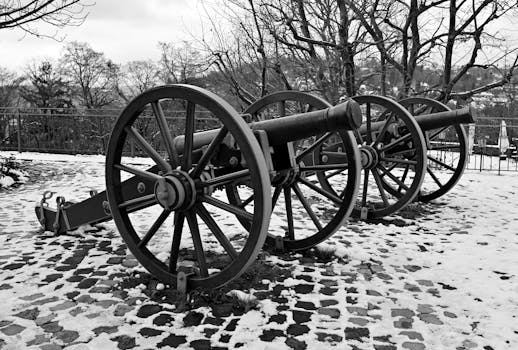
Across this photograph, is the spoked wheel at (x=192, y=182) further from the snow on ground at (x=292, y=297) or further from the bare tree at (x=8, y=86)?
the bare tree at (x=8, y=86)

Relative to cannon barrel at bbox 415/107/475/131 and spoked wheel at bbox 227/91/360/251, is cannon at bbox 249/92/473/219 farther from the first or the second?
spoked wheel at bbox 227/91/360/251

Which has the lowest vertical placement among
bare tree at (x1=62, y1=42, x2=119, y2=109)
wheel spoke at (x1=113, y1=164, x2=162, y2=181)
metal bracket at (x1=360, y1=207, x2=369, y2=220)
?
metal bracket at (x1=360, y1=207, x2=369, y2=220)

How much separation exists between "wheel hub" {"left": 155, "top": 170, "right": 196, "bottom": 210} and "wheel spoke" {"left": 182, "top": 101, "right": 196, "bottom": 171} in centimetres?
8

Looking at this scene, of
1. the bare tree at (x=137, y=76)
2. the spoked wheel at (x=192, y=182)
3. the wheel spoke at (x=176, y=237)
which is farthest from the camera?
the bare tree at (x=137, y=76)

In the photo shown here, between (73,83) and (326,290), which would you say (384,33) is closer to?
(326,290)

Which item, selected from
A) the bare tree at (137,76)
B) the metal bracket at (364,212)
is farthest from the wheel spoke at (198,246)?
the bare tree at (137,76)

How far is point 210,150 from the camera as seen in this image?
9.49ft

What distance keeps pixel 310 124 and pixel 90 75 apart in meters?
44.4

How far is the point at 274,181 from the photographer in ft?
12.9

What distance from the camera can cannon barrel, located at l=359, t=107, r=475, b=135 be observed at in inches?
222

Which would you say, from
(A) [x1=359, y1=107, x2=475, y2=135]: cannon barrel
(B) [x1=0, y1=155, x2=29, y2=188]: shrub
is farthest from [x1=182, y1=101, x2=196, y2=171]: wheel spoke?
(B) [x1=0, y1=155, x2=29, y2=188]: shrub

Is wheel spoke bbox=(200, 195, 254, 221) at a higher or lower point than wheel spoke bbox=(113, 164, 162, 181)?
lower

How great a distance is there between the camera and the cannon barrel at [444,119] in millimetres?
5633

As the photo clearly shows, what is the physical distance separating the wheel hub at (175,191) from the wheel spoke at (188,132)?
0.08 metres
